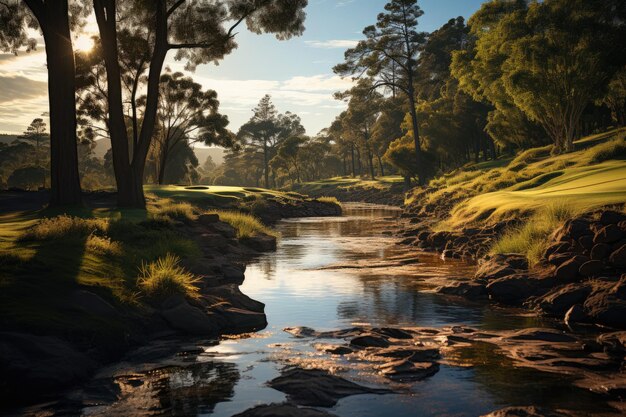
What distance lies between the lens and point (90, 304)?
34.8 ft

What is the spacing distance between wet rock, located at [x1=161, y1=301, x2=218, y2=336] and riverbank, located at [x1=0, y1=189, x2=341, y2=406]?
0.02 m

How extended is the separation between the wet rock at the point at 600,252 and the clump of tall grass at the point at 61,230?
44.2ft

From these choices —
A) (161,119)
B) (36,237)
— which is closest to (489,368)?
(36,237)

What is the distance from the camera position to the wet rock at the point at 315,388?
7.67m

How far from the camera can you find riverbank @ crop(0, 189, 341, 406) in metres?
8.38

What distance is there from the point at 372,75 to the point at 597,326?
45.7 m

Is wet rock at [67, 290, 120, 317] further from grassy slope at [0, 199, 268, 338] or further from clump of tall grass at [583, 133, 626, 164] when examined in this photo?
clump of tall grass at [583, 133, 626, 164]

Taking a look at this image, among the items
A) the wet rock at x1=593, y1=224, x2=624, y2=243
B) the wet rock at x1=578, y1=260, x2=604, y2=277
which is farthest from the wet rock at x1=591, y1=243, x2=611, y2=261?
the wet rock at x1=578, y1=260, x2=604, y2=277

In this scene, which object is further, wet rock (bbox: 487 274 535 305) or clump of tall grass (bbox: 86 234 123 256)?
clump of tall grass (bbox: 86 234 123 256)

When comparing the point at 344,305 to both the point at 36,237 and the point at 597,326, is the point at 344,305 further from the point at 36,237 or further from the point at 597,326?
the point at 36,237

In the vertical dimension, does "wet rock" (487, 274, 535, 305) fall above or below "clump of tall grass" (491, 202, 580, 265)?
below

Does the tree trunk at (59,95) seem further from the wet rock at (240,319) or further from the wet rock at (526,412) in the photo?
the wet rock at (526,412)

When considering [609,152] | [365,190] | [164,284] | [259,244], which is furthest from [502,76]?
[365,190]

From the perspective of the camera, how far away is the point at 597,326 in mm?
11250
